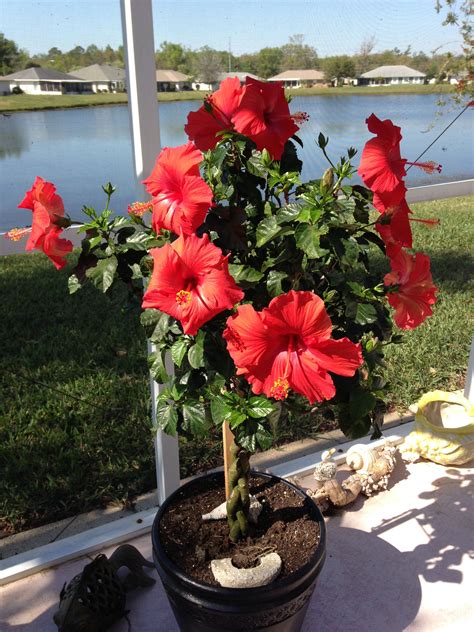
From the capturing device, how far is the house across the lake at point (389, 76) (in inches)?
101

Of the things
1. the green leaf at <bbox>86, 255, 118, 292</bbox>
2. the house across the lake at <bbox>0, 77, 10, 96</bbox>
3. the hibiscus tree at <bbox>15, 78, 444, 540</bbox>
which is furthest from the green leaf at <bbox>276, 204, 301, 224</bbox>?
the house across the lake at <bbox>0, 77, 10, 96</bbox>

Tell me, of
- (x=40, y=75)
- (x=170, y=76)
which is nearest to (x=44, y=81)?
(x=40, y=75)

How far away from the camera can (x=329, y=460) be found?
2354 millimetres

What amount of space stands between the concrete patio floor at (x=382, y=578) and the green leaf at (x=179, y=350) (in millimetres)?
988

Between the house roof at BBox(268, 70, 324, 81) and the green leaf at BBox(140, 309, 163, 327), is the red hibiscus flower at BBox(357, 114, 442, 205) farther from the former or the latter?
the house roof at BBox(268, 70, 324, 81)

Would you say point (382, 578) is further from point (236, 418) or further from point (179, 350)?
point (179, 350)

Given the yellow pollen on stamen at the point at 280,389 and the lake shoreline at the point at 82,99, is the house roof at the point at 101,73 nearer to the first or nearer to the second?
the lake shoreline at the point at 82,99

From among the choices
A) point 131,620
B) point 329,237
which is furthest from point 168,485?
point 329,237

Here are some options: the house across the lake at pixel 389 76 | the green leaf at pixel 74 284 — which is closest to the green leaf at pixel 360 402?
the green leaf at pixel 74 284

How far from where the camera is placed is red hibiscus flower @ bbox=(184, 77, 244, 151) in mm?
1199

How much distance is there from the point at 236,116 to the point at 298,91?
976mm

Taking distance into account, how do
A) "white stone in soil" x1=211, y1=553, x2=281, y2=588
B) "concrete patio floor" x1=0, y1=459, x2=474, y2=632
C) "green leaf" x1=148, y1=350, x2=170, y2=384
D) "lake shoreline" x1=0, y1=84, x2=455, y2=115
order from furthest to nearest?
"lake shoreline" x1=0, y1=84, x2=455, y2=115 < "concrete patio floor" x1=0, y1=459, x2=474, y2=632 < "white stone in soil" x1=211, y1=553, x2=281, y2=588 < "green leaf" x1=148, y1=350, x2=170, y2=384

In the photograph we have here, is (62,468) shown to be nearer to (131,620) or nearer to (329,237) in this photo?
(131,620)

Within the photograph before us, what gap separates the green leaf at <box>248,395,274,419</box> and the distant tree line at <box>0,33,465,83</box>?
104cm
